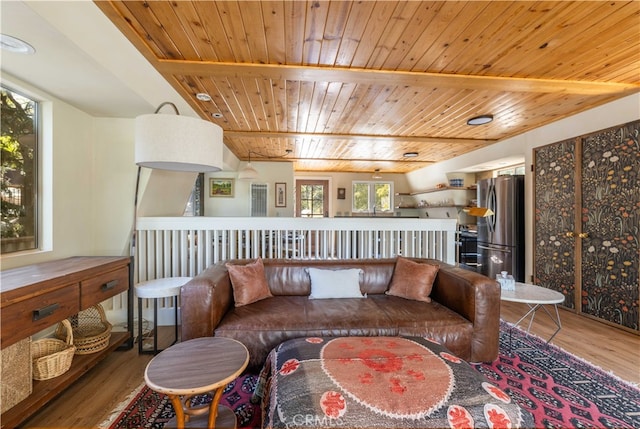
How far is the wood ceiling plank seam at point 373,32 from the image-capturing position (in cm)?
181

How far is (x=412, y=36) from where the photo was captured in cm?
210

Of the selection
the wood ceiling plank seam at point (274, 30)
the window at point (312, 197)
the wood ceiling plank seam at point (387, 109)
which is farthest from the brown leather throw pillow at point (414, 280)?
the window at point (312, 197)

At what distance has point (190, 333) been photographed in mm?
2059

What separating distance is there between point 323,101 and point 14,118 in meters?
2.62

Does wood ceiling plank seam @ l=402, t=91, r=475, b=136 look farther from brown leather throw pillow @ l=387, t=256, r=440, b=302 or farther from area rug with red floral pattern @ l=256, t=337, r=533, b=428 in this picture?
area rug with red floral pattern @ l=256, t=337, r=533, b=428

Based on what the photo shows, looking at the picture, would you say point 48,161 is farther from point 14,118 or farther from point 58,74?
point 58,74

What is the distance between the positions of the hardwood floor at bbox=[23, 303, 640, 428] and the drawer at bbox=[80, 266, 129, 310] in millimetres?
624

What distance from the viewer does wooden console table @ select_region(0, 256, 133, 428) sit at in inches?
54.4

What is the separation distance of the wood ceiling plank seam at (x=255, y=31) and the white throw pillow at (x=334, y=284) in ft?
6.51

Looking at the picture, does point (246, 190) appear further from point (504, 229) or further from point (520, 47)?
point (520, 47)

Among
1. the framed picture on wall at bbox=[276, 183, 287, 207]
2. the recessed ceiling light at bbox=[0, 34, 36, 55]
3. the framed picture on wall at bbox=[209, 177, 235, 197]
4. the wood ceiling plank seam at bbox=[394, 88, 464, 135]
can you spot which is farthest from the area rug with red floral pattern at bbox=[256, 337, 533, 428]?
the framed picture on wall at bbox=[209, 177, 235, 197]

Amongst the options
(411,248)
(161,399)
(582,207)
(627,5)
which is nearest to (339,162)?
(411,248)

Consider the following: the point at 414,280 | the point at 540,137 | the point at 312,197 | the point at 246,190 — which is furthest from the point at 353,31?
the point at 312,197

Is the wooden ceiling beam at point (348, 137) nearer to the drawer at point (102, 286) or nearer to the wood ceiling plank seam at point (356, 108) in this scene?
the wood ceiling plank seam at point (356, 108)
